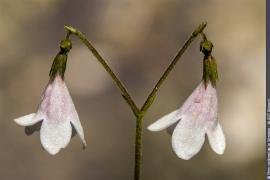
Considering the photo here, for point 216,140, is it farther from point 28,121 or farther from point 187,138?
point 28,121

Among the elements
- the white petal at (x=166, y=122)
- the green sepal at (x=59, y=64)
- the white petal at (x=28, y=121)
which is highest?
the green sepal at (x=59, y=64)

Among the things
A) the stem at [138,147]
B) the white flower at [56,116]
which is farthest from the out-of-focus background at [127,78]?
the white flower at [56,116]

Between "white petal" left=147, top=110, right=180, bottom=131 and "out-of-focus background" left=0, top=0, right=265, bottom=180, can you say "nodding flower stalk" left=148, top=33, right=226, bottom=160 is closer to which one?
"white petal" left=147, top=110, right=180, bottom=131

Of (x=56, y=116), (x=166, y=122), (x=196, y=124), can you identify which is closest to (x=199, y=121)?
(x=196, y=124)

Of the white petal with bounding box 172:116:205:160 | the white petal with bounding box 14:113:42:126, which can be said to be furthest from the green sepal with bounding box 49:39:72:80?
the white petal with bounding box 172:116:205:160

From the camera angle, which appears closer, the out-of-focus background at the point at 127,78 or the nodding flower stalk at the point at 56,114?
the nodding flower stalk at the point at 56,114

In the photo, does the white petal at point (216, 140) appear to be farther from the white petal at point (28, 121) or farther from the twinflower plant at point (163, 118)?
the white petal at point (28, 121)

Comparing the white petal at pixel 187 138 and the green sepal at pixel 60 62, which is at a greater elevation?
the green sepal at pixel 60 62
